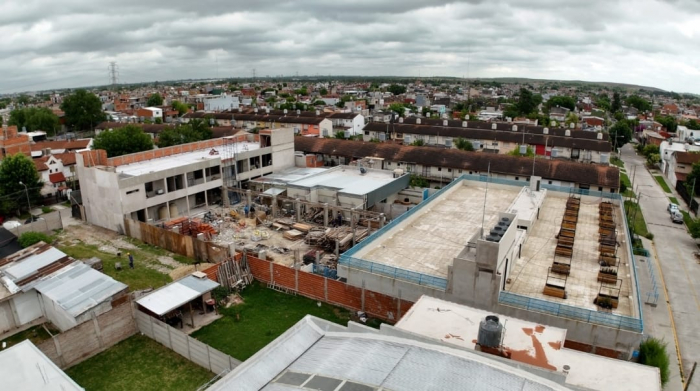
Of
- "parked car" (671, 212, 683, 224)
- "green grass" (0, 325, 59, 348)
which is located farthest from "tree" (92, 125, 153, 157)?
"parked car" (671, 212, 683, 224)

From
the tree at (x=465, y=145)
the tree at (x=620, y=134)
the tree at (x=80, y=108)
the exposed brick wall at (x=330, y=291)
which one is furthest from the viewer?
the tree at (x=80, y=108)

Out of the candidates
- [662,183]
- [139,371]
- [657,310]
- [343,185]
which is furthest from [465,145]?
[139,371]

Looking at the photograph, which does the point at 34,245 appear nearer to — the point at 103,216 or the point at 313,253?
the point at 103,216

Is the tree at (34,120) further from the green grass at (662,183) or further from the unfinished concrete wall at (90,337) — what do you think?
the green grass at (662,183)

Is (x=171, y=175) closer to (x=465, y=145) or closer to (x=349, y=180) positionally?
(x=349, y=180)

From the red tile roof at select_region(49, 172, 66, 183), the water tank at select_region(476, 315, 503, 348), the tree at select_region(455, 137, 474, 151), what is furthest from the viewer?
the tree at select_region(455, 137, 474, 151)

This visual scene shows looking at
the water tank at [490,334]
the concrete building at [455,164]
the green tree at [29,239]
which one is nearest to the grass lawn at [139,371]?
the water tank at [490,334]

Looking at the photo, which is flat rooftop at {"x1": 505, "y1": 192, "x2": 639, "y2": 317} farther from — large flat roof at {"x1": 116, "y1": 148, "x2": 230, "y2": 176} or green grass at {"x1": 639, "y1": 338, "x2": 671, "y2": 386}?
large flat roof at {"x1": 116, "y1": 148, "x2": 230, "y2": 176}
